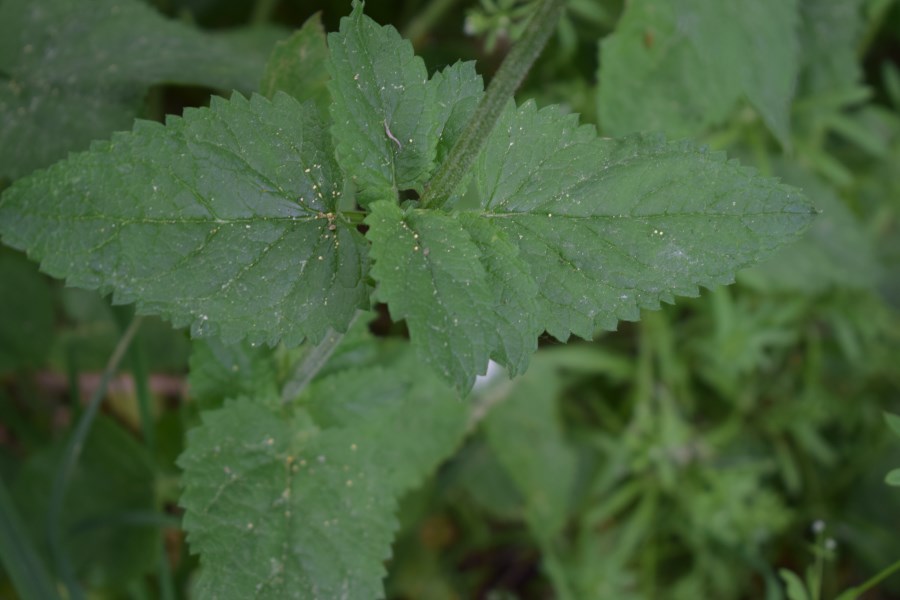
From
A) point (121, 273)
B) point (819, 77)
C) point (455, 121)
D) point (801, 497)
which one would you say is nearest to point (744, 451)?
point (801, 497)

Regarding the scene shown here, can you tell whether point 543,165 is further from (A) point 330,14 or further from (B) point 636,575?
(B) point 636,575

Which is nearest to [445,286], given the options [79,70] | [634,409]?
[79,70]

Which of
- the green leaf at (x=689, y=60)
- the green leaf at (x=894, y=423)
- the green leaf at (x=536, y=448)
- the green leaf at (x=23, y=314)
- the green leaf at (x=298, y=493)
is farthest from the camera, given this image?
the green leaf at (x=536, y=448)

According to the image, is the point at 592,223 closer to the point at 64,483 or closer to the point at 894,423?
the point at 894,423

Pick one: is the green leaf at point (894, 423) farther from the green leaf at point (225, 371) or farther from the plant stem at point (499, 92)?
the green leaf at point (225, 371)

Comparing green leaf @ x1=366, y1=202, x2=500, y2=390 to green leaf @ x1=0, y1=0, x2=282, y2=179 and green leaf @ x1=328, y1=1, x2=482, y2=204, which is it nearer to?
green leaf @ x1=328, y1=1, x2=482, y2=204

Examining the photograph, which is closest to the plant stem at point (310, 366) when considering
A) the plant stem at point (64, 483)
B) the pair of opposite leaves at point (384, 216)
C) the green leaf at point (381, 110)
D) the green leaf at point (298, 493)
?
the green leaf at point (298, 493)
